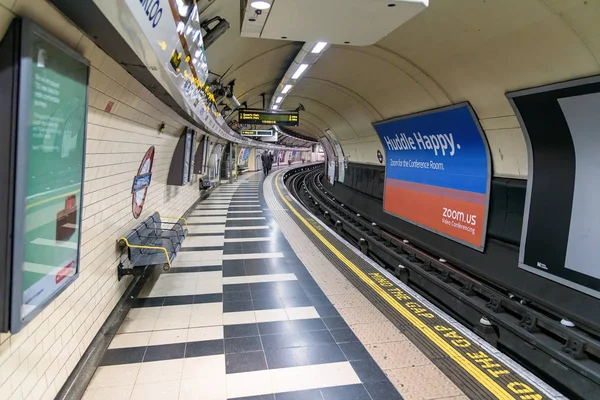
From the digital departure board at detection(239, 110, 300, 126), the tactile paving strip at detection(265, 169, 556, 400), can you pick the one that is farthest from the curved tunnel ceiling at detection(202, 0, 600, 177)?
the tactile paving strip at detection(265, 169, 556, 400)

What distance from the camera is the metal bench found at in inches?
138

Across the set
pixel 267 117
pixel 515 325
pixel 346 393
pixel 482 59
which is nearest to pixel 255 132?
pixel 267 117

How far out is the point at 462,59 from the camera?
13.8 feet

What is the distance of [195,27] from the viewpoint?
301cm

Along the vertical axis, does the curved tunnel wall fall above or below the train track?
above

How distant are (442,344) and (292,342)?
1276 mm

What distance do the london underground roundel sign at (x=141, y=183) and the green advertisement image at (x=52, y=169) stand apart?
2.04m

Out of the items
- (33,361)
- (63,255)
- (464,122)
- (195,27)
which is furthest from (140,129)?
(464,122)

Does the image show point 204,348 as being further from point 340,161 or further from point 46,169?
point 340,161

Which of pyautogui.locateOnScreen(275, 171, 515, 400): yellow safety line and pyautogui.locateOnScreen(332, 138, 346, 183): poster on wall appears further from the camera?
pyautogui.locateOnScreen(332, 138, 346, 183): poster on wall

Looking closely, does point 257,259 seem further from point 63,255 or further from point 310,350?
point 63,255

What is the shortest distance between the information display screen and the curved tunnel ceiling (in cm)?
161

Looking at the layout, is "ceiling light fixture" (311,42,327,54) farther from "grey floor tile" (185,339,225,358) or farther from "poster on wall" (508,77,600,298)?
"grey floor tile" (185,339,225,358)

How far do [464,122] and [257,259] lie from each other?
11.9 feet
